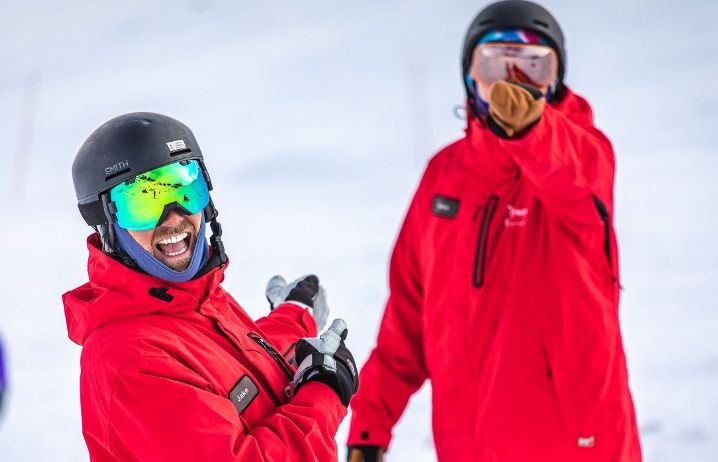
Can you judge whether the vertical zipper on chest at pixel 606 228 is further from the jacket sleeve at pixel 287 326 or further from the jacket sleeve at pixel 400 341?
the jacket sleeve at pixel 287 326

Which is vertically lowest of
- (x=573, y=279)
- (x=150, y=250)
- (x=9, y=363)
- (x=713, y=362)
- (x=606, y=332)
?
(x=713, y=362)

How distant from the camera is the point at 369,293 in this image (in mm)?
8812

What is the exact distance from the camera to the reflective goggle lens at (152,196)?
2.33 metres

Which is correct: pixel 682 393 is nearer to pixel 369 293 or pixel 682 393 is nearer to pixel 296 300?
pixel 369 293

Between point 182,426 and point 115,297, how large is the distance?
38cm

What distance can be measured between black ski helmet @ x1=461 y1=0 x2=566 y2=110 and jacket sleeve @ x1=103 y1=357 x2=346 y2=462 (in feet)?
5.74

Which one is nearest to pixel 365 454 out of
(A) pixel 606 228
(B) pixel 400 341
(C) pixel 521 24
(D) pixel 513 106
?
(B) pixel 400 341

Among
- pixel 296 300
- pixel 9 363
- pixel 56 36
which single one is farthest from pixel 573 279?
pixel 56 36

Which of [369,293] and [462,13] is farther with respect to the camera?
[462,13]

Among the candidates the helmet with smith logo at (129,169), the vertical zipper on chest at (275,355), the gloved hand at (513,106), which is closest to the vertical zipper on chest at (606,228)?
the gloved hand at (513,106)

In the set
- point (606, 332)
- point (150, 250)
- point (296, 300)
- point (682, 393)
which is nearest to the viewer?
point (150, 250)

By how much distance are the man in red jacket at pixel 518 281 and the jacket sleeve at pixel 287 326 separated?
674 millimetres

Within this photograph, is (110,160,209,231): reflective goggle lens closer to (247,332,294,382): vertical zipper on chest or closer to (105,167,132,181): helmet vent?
(105,167,132,181): helmet vent

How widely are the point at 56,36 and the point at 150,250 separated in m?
16.6
